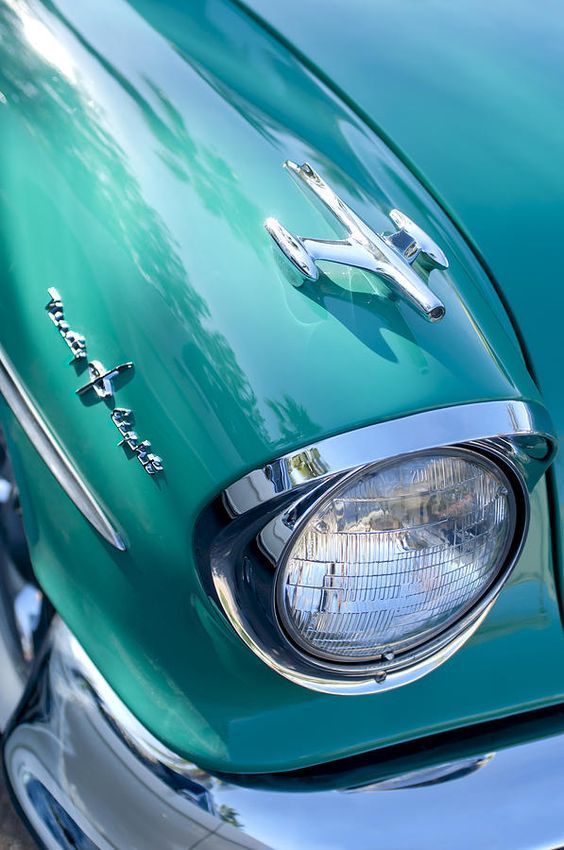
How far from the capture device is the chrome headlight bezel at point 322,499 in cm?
89

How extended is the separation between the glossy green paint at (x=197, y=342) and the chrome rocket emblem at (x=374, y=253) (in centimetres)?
2

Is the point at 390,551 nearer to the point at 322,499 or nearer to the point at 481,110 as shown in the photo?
the point at 322,499

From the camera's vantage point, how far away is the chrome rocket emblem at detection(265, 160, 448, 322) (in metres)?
0.97

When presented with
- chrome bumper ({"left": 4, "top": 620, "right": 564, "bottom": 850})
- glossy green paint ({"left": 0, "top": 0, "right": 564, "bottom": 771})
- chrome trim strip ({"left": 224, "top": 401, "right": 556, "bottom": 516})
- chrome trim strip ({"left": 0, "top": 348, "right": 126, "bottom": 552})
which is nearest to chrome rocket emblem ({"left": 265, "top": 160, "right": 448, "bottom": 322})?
glossy green paint ({"left": 0, "top": 0, "right": 564, "bottom": 771})

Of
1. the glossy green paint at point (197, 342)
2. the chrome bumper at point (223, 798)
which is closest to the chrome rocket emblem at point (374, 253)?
the glossy green paint at point (197, 342)

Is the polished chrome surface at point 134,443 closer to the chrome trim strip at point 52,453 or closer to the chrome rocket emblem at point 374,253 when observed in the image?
the chrome trim strip at point 52,453

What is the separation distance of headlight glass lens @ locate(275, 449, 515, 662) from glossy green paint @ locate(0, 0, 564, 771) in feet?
0.22

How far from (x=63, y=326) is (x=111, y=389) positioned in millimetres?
97

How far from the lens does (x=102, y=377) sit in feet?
3.20

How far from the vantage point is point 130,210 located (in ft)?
3.32

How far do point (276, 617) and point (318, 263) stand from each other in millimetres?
353

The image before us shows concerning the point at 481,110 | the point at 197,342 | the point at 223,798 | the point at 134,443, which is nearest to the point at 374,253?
the point at 197,342

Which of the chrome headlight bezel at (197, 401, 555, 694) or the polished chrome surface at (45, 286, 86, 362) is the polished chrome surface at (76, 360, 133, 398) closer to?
the polished chrome surface at (45, 286, 86, 362)

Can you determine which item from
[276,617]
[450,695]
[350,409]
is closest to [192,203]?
[350,409]
